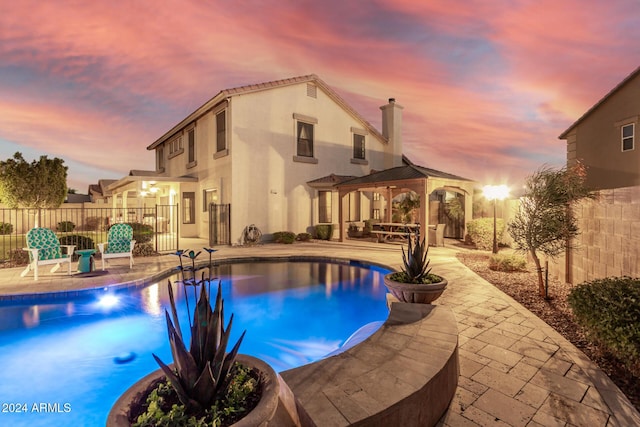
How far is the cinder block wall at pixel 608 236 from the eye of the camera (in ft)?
15.0

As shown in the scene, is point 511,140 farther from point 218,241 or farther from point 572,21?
point 218,241

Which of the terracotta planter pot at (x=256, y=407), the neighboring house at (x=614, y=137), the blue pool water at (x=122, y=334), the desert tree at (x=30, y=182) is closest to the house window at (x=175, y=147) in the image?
the desert tree at (x=30, y=182)

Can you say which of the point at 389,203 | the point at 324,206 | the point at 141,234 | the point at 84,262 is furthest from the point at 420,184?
the point at 84,262

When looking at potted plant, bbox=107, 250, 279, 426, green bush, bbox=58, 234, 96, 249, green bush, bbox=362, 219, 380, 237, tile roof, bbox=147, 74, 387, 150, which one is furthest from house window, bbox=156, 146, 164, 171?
potted plant, bbox=107, 250, 279, 426

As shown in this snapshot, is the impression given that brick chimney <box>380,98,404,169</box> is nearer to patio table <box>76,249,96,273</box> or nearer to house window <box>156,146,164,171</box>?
house window <box>156,146,164,171</box>

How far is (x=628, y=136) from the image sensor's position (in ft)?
44.8

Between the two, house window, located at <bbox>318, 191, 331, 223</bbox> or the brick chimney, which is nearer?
house window, located at <bbox>318, 191, 331, 223</bbox>

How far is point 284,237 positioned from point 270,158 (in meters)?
3.82

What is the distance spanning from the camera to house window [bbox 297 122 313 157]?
52.4 feet

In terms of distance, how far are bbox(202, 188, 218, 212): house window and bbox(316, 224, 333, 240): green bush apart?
5227 millimetres

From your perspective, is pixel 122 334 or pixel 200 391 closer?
pixel 200 391

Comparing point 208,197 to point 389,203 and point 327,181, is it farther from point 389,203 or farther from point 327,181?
point 389,203

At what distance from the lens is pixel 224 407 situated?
1.79 meters

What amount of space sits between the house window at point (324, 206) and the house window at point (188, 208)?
22.4 ft
